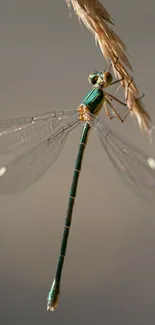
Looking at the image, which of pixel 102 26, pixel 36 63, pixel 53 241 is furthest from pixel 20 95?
pixel 102 26

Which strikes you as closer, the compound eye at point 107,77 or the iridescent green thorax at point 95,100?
the compound eye at point 107,77

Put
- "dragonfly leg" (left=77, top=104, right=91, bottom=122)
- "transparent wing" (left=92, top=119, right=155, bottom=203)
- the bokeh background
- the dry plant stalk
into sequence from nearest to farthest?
1. the dry plant stalk
2. "transparent wing" (left=92, top=119, right=155, bottom=203)
3. "dragonfly leg" (left=77, top=104, right=91, bottom=122)
4. the bokeh background

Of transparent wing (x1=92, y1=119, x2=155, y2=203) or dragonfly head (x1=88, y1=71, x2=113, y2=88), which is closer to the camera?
transparent wing (x1=92, y1=119, x2=155, y2=203)

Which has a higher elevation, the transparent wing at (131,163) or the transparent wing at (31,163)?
the transparent wing at (31,163)

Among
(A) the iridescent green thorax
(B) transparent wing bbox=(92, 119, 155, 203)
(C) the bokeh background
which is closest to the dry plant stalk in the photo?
(B) transparent wing bbox=(92, 119, 155, 203)

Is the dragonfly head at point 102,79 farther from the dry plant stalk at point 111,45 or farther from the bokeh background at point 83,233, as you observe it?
the bokeh background at point 83,233

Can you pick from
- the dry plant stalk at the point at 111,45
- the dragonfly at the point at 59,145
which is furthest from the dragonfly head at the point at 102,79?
the dry plant stalk at the point at 111,45

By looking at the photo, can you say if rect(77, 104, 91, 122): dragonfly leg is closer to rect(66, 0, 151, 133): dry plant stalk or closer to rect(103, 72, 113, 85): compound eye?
rect(103, 72, 113, 85): compound eye

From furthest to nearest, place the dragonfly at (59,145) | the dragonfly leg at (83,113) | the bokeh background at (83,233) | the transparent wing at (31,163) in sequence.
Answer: the bokeh background at (83,233)
the dragonfly leg at (83,113)
the transparent wing at (31,163)
the dragonfly at (59,145)
